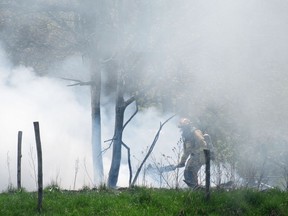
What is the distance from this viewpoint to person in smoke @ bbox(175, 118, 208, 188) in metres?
9.56

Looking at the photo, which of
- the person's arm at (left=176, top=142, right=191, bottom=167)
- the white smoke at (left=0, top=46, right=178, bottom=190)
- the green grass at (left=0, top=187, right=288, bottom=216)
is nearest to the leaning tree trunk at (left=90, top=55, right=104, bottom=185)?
the white smoke at (left=0, top=46, right=178, bottom=190)

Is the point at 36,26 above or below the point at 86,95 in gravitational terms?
above

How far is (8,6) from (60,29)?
5.63 ft

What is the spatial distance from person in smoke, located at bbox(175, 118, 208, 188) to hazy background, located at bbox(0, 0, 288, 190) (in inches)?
117

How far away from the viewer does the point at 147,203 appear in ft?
24.7

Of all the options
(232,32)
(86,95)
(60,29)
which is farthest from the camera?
(86,95)

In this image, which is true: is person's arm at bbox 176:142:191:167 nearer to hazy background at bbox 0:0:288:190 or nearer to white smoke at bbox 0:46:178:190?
hazy background at bbox 0:0:288:190

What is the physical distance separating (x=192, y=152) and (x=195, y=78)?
335 cm

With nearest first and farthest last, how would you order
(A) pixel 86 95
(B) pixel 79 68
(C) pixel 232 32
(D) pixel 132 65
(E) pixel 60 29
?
(C) pixel 232 32, (D) pixel 132 65, (E) pixel 60 29, (B) pixel 79 68, (A) pixel 86 95

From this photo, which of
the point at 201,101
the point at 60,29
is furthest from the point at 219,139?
the point at 60,29

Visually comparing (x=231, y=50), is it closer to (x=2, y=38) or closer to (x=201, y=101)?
(x=201, y=101)

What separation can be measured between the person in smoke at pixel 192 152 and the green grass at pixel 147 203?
153cm

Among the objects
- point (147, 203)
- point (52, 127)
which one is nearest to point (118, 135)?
Result: point (52, 127)

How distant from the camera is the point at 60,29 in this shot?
14.2 metres
